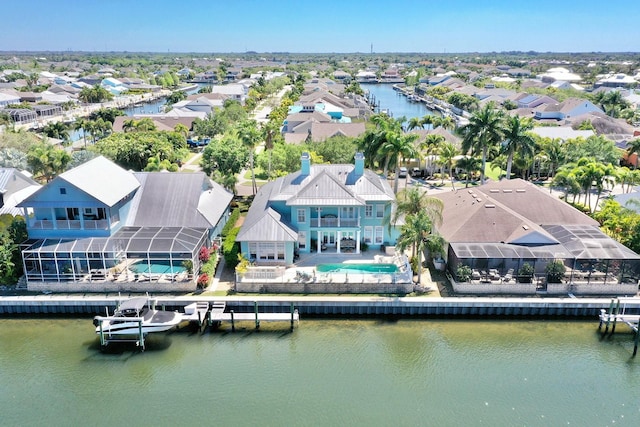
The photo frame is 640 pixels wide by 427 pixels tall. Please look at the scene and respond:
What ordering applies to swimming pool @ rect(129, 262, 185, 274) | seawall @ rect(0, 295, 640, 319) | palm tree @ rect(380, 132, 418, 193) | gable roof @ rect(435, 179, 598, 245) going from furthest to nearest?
palm tree @ rect(380, 132, 418, 193)
gable roof @ rect(435, 179, 598, 245)
swimming pool @ rect(129, 262, 185, 274)
seawall @ rect(0, 295, 640, 319)

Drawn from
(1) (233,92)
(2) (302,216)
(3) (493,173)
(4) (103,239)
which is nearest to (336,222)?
(2) (302,216)

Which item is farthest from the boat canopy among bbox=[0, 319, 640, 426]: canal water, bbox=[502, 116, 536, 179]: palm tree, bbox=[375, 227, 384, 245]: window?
bbox=[502, 116, 536, 179]: palm tree

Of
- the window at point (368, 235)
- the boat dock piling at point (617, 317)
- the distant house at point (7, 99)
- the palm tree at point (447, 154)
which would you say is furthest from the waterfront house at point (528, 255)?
the distant house at point (7, 99)

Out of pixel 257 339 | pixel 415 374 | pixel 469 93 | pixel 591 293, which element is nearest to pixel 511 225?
pixel 591 293

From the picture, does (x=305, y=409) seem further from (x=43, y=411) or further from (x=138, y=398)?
(x=43, y=411)

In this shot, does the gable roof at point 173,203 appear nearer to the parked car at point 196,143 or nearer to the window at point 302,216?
the window at point 302,216

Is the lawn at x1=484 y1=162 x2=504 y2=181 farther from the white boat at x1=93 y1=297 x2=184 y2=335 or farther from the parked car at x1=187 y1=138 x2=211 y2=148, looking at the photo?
the white boat at x1=93 y1=297 x2=184 y2=335

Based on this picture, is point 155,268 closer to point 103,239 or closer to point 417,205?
point 103,239
